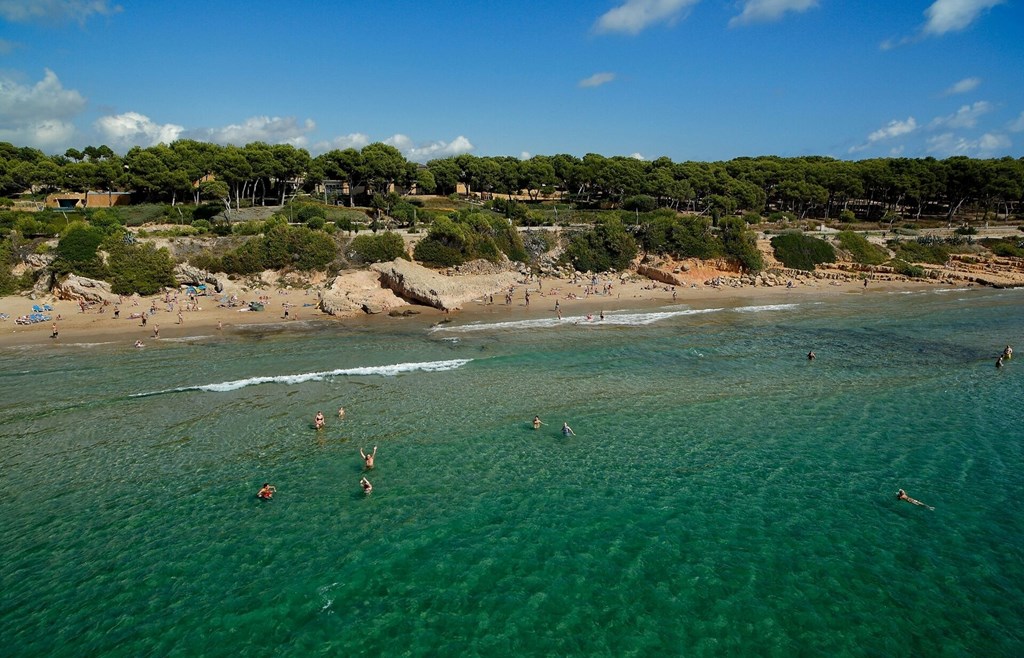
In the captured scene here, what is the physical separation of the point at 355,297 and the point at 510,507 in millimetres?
26808

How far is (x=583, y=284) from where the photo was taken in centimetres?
4978

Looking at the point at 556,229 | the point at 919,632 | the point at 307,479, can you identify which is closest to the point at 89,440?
the point at 307,479

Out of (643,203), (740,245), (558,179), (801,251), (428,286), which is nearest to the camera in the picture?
(428,286)

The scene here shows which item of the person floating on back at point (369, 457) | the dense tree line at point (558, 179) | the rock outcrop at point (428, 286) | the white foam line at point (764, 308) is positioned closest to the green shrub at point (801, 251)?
the dense tree line at point (558, 179)

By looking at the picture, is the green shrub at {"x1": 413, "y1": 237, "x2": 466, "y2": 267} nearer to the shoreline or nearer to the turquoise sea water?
the shoreline

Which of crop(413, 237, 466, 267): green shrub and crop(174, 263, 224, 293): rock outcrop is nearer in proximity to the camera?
crop(174, 263, 224, 293): rock outcrop

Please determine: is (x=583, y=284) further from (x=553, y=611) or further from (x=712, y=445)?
(x=553, y=611)

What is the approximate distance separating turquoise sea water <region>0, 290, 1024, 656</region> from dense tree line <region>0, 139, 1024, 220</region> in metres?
39.6

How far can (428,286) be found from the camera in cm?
4094

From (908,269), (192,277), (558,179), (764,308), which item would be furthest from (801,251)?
(192,277)

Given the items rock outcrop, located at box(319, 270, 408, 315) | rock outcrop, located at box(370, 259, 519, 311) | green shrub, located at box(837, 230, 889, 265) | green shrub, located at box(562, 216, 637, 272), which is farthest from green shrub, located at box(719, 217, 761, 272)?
rock outcrop, located at box(319, 270, 408, 315)

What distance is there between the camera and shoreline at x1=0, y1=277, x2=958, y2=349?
33.0 metres

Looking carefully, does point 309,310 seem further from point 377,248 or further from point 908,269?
point 908,269

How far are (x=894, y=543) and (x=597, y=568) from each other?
24.7 feet
